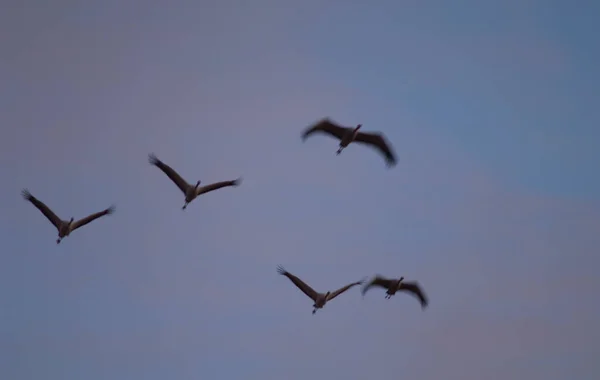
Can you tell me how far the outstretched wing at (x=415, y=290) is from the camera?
64.4 m

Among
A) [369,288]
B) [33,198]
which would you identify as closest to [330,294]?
[369,288]

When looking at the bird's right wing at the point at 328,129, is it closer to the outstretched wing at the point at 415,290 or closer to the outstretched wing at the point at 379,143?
the outstretched wing at the point at 379,143

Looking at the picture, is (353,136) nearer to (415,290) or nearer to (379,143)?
(379,143)

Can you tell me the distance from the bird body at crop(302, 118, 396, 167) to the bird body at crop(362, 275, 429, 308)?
8805 millimetres

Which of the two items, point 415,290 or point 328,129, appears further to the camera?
point 415,290

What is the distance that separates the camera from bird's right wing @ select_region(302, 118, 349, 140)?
53303mm

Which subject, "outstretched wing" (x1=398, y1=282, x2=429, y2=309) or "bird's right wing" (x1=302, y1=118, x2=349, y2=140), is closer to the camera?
"bird's right wing" (x1=302, y1=118, x2=349, y2=140)

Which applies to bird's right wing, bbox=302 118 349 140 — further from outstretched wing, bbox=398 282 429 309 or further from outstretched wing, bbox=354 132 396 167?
outstretched wing, bbox=398 282 429 309

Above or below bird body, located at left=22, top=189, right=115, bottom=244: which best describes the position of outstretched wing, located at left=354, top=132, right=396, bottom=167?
above

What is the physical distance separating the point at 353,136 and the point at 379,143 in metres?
1.39

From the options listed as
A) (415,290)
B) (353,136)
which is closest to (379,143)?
(353,136)

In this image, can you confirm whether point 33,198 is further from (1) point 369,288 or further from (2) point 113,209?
(1) point 369,288

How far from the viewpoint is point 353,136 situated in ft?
180

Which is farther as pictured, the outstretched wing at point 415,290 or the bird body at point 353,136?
the outstretched wing at point 415,290
